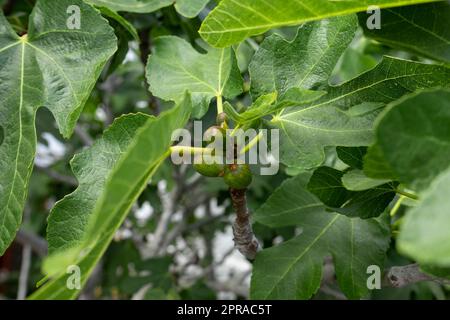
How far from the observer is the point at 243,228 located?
0.76 meters

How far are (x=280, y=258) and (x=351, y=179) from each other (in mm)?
218

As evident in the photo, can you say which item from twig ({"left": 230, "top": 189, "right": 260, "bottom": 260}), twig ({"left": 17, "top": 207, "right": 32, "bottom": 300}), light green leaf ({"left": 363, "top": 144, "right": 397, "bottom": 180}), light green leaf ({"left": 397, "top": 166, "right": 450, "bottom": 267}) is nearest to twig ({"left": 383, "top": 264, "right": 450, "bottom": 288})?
twig ({"left": 230, "top": 189, "right": 260, "bottom": 260})

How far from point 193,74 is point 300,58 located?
0.15 meters

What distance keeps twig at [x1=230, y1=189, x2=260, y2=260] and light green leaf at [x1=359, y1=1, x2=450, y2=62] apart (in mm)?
278

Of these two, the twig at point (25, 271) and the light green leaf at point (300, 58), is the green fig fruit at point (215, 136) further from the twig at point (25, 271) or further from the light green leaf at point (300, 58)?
the twig at point (25, 271)

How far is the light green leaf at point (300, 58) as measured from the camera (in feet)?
2.40

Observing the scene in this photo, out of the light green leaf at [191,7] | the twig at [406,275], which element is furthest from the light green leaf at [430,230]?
the light green leaf at [191,7]

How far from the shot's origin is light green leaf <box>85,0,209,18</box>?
0.84 metres

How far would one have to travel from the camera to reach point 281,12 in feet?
1.99

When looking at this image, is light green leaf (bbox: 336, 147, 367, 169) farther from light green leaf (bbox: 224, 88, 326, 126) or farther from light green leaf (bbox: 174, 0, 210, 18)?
light green leaf (bbox: 174, 0, 210, 18)

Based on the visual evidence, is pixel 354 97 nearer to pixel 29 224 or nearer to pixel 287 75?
pixel 287 75

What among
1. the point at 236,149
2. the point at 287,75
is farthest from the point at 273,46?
the point at 236,149

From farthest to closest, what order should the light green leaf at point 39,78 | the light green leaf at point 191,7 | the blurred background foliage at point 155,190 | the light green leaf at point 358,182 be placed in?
the blurred background foliage at point 155,190
the light green leaf at point 191,7
the light green leaf at point 39,78
the light green leaf at point 358,182

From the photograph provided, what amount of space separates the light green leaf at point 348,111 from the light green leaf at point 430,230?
294 millimetres
